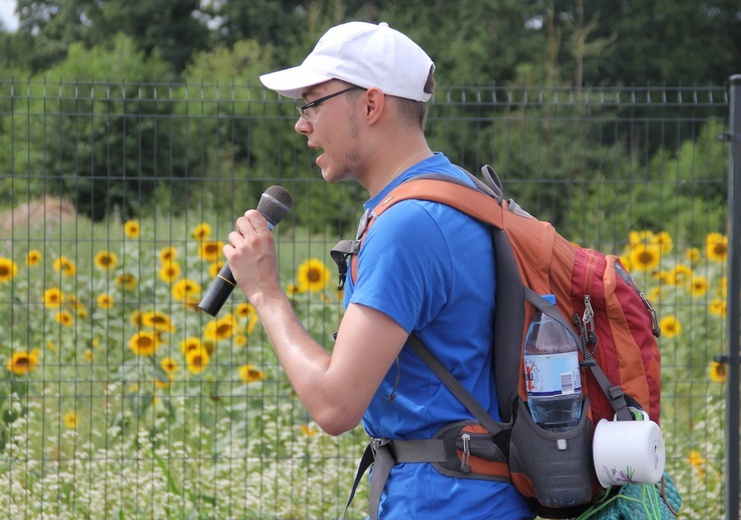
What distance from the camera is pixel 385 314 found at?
5.95 feet

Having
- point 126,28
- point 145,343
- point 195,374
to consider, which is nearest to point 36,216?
point 195,374

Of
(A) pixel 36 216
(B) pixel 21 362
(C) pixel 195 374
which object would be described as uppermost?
(A) pixel 36 216

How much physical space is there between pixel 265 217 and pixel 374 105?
0.66 meters

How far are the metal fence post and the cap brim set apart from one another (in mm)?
2849

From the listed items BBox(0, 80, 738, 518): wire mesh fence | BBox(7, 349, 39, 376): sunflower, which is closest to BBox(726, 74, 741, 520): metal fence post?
BBox(0, 80, 738, 518): wire mesh fence

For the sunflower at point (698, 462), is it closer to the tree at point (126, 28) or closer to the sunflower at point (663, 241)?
the sunflower at point (663, 241)

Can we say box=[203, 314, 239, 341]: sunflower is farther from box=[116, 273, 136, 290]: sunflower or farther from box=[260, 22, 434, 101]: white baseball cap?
box=[260, 22, 434, 101]: white baseball cap

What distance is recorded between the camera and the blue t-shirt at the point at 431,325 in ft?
6.03

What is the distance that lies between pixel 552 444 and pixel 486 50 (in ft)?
86.4

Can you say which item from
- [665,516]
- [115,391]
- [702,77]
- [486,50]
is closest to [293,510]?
[115,391]

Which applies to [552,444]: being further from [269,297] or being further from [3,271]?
A: [3,271]

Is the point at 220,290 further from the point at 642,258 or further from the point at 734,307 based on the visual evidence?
the point at 642,258

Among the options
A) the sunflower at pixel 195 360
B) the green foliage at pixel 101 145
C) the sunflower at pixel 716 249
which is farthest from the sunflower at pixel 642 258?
the green foliage at pixel 101 145

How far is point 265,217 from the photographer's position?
2580 millimetres
